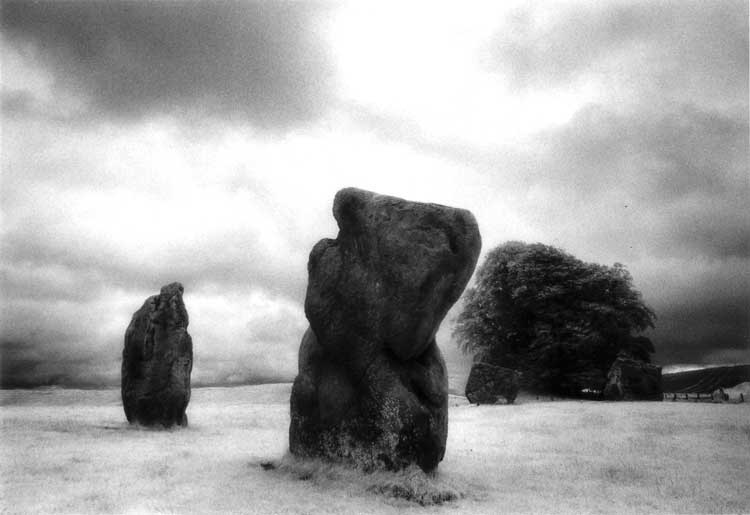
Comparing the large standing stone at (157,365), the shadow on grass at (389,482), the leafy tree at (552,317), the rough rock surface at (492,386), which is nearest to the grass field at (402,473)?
the shadow on grass at (389,482)

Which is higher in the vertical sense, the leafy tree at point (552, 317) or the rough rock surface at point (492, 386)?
the leafy tree at point (552, 317)

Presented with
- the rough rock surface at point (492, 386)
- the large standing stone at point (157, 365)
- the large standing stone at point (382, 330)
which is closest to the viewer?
the large standing stone at point (382, 330)

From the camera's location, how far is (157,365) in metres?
14.7

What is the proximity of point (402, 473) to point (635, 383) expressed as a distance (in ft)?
69.0

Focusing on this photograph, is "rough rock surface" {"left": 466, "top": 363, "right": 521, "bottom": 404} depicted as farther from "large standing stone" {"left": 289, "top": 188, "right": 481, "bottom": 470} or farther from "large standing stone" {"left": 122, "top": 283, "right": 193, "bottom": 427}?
"large standing stone" {"left": 289, "top": 188, "right": 481, "bottom": 470}

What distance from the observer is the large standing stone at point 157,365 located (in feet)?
48.0

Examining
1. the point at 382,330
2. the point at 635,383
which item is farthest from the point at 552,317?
the point at 382,330

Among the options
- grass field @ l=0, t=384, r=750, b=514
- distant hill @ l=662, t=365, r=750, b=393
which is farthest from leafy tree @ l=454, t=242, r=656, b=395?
grass field @ l=0, t=384, r=750, b=514

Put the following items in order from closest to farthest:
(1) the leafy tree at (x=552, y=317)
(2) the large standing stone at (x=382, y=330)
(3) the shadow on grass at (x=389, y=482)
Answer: (3) the shadow on grass at (x=389, y=482) < (2) the large standing stone at (x=382, y=330) < (1) the leafy tree at (x=552, y=317)

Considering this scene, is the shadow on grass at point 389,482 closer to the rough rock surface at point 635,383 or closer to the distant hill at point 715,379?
the rough rock surface at point 635,383

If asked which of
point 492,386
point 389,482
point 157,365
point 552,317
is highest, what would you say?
point 552,317

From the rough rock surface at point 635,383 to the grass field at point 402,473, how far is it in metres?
8.46

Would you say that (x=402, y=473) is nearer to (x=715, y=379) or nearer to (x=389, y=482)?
(x=389, y=482)

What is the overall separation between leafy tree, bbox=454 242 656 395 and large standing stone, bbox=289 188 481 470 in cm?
2536
